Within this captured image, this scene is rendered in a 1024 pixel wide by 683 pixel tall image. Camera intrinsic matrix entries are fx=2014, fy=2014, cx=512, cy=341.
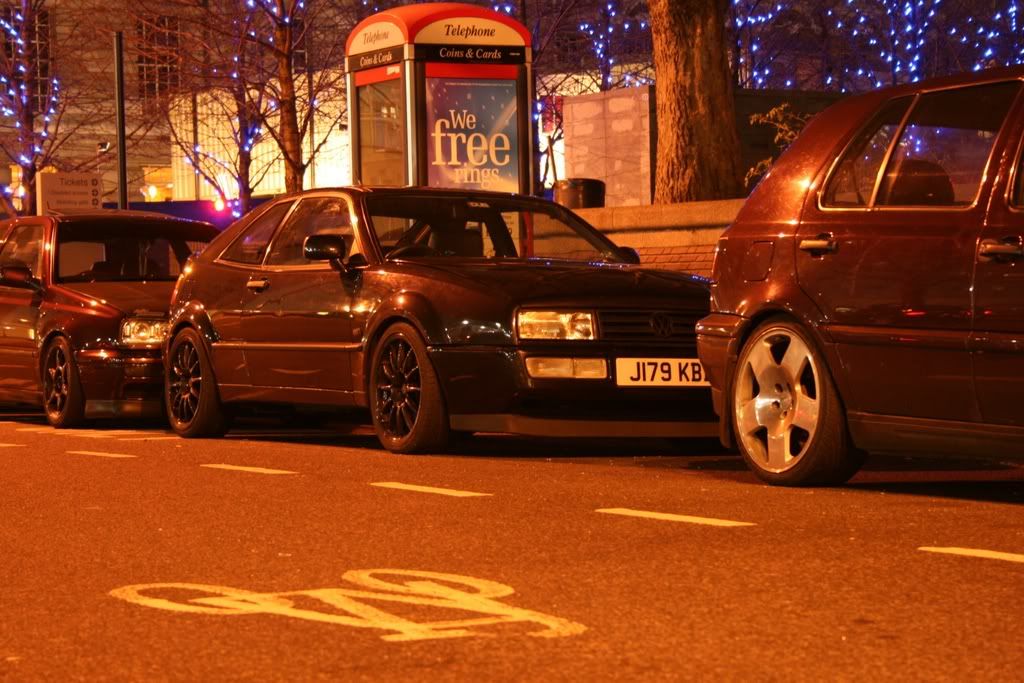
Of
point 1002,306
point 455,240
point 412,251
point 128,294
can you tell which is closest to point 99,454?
point 412,251

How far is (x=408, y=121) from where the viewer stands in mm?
19531

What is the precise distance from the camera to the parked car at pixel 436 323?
9.76 m

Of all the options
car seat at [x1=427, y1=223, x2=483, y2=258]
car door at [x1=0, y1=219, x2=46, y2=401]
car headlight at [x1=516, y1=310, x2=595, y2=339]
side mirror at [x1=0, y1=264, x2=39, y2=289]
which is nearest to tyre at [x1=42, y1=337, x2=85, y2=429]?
car door at [x1=0, y1=219, x2=46, y2=401]

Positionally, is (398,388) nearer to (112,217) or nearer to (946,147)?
(946,147)

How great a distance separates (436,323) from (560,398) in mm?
756

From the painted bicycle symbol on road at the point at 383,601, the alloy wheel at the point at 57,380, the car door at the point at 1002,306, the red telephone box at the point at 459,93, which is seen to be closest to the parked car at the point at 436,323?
the alloy wheel at the point at 57,380

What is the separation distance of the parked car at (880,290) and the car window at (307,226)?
3.20 metres

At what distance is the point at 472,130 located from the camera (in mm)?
19719

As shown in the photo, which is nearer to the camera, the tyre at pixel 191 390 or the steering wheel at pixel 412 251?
the steering wheel at pixel 412 251

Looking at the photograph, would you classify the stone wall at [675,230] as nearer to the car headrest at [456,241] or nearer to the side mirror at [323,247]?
the car headrest at [456,241]

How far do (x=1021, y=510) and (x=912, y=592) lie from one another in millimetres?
1966

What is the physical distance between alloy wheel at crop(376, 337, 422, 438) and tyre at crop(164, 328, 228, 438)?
2.04 meters

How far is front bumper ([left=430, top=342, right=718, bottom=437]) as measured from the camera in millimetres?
9688

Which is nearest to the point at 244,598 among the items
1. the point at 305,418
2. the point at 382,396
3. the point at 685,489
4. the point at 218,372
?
the point at 685,489
